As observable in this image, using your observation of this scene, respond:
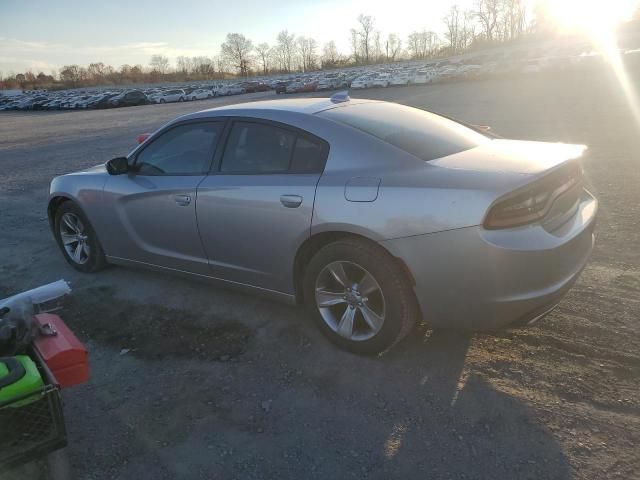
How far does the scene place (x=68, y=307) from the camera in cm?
439

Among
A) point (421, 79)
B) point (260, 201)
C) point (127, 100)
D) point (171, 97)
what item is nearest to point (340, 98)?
point (260, 201)

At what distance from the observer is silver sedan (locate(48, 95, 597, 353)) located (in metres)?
2.76

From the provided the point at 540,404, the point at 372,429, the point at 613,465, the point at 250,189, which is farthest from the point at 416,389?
the point at 250,189

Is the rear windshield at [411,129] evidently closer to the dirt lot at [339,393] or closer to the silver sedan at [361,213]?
the silver sedan at [361,213]

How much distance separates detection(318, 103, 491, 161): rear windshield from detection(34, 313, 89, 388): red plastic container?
2.12 m

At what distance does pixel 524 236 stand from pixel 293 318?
1.86m

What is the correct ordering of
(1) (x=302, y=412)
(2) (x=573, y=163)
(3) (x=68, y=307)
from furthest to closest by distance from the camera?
(3) (x=68, y=307), (2) (x=573, y=163), (1) (x=302, y=412)

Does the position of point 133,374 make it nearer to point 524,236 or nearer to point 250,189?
point 250,189

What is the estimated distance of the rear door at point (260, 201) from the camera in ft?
11.0

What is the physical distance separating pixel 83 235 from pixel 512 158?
395 cm

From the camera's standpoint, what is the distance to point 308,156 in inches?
134

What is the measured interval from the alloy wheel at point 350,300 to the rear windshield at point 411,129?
0.85 meters

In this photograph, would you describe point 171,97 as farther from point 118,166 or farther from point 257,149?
point 257,149

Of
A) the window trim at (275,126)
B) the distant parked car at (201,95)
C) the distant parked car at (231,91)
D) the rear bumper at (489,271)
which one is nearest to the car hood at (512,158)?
the rear bumper at (489,271)
